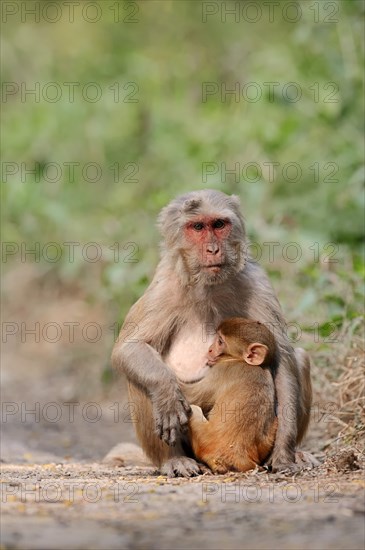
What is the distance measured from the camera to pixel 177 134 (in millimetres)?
15094

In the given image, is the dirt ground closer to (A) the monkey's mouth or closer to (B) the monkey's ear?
(B) the monkey's ear

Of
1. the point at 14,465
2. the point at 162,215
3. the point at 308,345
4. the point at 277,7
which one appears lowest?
the point at 14,465

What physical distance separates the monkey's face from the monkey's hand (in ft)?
2.41

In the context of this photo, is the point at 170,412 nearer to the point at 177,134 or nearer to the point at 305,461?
the point at 305,461

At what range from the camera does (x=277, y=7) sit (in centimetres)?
1888

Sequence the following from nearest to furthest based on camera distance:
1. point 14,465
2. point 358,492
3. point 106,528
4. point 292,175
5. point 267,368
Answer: point 106,528, point 358,492, point 267,368, point 14,465, point 292,175

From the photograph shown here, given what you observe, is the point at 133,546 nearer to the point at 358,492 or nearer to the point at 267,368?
the point at 358,492

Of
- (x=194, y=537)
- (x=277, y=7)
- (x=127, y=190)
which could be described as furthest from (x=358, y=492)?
(x=277, y=7)

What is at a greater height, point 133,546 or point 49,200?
point 49,200

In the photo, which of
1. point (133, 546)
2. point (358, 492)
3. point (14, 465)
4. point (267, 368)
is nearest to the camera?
point (133, 546)

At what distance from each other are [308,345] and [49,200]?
7.02m

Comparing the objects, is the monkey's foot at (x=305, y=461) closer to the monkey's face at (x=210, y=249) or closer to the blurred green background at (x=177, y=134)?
the monkey's face at (x=210, y=249)

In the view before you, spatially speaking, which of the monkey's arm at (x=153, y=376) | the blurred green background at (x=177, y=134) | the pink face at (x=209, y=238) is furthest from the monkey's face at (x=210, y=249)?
the blurred green background at (x=177, y=134)

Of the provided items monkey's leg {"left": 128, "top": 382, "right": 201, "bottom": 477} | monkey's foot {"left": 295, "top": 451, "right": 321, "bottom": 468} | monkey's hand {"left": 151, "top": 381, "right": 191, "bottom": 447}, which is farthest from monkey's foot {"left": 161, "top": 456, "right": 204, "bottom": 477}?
monkey's foot {"left": 295, "top": 451, "right": 321, "bottom": 468}
